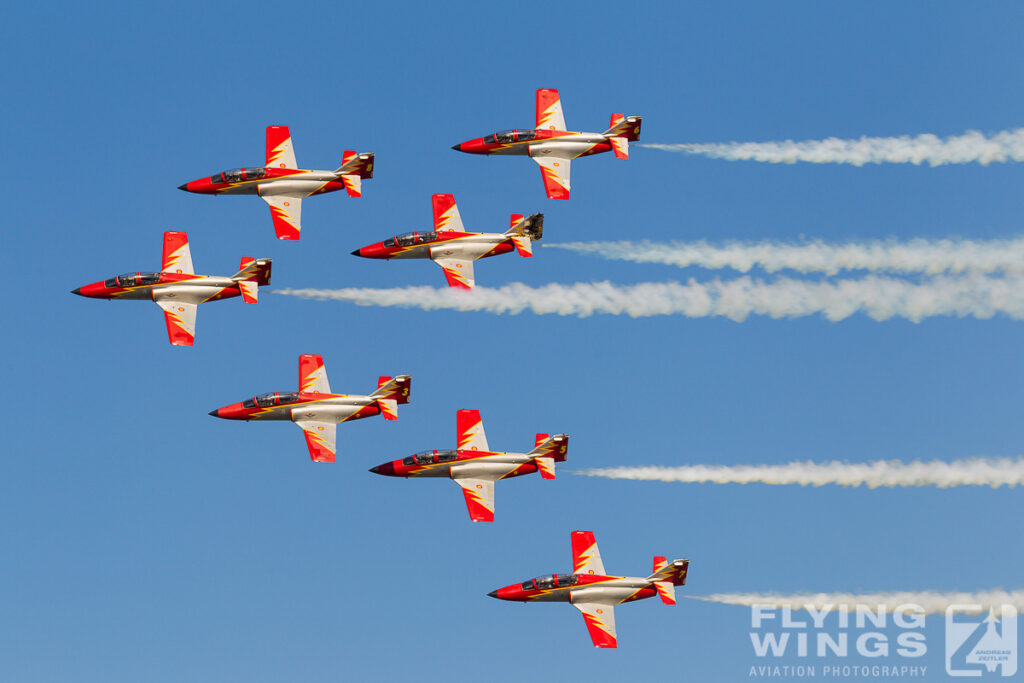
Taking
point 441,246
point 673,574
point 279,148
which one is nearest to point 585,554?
point 673,574

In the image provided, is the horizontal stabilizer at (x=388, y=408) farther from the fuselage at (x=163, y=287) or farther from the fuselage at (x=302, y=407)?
the fuselage at (x=163, y=287)

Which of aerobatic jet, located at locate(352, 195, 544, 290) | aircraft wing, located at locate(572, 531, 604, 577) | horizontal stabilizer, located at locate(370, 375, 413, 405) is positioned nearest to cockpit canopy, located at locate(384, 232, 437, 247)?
aerobatic jet, located at locate(352, 195, 544, 290)

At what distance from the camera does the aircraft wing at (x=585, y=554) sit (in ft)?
297

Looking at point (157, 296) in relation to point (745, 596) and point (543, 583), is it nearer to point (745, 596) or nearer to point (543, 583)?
point (543, 583)

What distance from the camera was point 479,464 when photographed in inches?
3605

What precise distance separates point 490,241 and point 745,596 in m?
22.3

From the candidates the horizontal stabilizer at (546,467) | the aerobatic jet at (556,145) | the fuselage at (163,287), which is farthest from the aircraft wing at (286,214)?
the horizontal stabilizer at (546,467)

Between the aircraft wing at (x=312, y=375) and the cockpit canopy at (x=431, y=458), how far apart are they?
5.47 metres

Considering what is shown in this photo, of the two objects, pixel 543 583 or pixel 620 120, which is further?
pixel 620 120

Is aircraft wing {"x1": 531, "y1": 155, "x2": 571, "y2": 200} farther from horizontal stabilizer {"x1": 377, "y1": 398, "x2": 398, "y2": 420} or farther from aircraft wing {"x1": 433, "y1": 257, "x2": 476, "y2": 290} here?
horizontal stabilizer {"x1": 377, "y1": 398, "x2": 398, "y2": 420}

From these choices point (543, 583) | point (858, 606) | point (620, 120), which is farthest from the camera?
point (620, 120)

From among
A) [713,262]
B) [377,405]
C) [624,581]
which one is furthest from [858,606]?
[377,405]

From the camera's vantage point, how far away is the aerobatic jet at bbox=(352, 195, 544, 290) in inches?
3706

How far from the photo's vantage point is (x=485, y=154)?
320 ft
